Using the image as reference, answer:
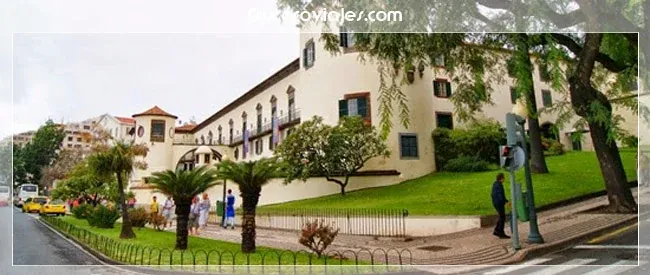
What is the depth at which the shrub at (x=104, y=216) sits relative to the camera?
18.7ft

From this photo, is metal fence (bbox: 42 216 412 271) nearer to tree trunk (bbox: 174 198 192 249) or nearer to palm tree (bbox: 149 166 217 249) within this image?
tree trunk (bbox: 174 198 192 249)

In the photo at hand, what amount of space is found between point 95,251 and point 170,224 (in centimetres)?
94

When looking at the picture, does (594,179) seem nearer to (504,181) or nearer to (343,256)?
(504,181)

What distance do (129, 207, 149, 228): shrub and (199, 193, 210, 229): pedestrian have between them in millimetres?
729

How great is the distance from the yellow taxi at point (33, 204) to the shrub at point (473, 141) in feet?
17.0

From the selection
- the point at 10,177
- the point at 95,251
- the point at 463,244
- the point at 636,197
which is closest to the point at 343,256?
the point at 463,244

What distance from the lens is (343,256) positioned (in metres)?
5.32

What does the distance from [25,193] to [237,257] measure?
2.79 metres

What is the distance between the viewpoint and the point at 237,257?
5.27 meters

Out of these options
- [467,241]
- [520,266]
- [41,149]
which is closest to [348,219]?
[467,241]

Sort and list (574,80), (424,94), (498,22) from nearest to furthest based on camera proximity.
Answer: (574,80) → (498,22) → (424,94)

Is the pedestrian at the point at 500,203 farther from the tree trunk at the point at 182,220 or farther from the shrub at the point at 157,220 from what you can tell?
the shrub at the point at 157,220

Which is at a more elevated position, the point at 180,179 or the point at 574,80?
the point at 574,80

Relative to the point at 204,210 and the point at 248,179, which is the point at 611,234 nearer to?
the point at 248,179
